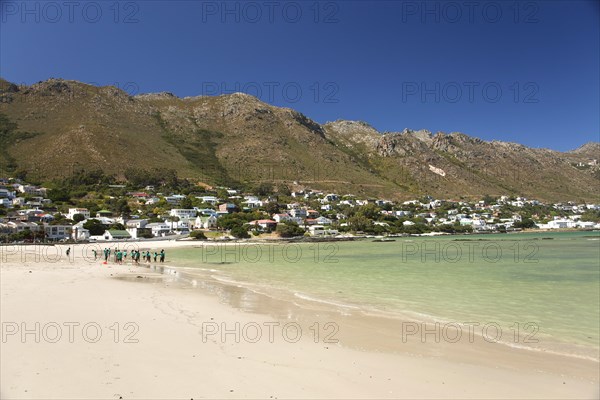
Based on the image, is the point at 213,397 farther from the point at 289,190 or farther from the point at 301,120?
the point at 301,120

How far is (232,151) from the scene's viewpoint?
123812 millimetres

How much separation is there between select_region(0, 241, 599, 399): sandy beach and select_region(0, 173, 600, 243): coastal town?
149 ft

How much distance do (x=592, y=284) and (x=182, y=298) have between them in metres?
16.2

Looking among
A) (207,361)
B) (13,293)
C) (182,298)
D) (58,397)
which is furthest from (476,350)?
(13,293)

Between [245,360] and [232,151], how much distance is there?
121194mm

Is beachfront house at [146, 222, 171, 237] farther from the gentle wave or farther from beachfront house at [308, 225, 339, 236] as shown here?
the gentle wave

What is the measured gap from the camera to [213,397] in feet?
14.7

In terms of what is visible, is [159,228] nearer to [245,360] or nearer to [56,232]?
[56,232]

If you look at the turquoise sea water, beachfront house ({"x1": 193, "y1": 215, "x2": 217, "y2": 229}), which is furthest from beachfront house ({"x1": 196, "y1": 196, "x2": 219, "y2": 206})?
the turquoise sea water

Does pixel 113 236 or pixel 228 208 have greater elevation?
pixel 228 208

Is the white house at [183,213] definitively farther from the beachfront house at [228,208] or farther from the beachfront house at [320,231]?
the beachfront house at [320,231]

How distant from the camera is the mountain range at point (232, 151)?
95500mm

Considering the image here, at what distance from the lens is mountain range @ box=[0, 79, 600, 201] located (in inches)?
3760

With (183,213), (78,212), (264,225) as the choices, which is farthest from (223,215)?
(78,212)
